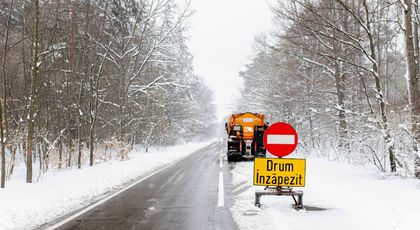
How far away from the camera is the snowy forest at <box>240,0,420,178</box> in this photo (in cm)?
1096

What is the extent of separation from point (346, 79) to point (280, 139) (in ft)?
50.7

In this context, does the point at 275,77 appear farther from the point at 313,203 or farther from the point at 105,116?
the point at 313,203

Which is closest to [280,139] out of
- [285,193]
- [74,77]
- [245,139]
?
[285,193]

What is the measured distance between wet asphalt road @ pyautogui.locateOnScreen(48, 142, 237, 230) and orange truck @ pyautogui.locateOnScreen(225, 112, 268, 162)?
9.81 meters

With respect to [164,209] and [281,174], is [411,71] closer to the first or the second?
[281,174]

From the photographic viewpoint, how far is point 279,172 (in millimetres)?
8086

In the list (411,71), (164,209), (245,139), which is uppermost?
(411,71)

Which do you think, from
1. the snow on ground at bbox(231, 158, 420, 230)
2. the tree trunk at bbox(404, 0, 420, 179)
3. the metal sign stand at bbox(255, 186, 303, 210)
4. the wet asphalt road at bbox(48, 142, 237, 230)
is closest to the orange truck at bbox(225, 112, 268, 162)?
the wet asphalt road at bbox(48, 142, 237, 230)

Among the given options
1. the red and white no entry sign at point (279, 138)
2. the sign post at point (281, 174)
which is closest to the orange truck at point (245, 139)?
the sign post at point (281, 174)

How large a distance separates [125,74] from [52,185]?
16030 millimetres

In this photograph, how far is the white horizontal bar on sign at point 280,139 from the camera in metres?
7.81

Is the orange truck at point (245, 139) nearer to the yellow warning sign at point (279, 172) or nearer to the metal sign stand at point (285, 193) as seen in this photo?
the metal sign stand at point (285, 193)

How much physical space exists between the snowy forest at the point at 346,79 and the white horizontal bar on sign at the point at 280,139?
3753 mm

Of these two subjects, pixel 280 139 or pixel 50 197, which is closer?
pixel 280 139
